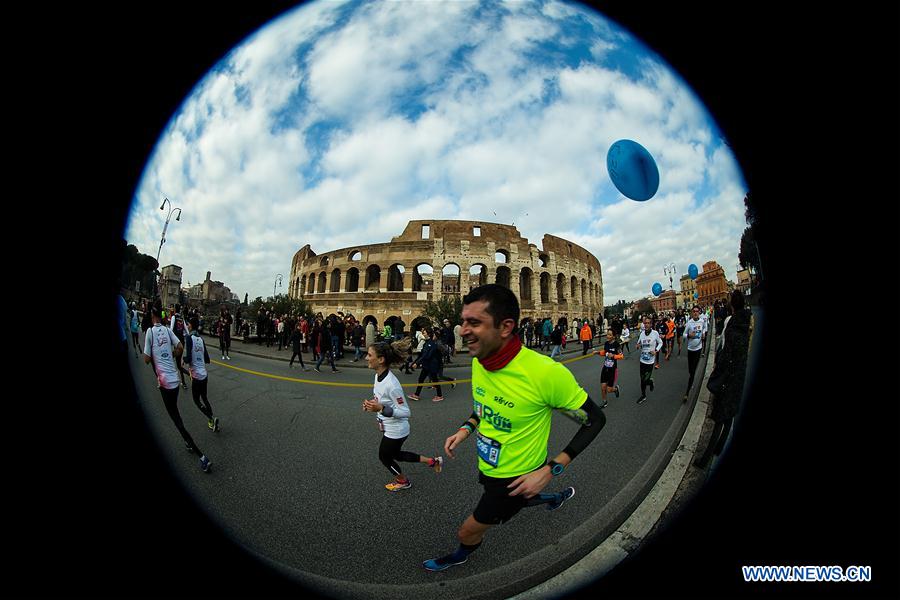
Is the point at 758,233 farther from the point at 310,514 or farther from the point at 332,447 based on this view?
the point at 332,447

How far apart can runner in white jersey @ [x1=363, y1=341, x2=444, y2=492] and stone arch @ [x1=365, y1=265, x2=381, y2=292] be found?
15399 millimetres

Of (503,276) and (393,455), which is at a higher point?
(503,276)

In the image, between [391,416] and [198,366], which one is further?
[391,416]

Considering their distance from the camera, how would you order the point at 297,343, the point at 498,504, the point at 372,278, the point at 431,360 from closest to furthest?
the point at 498,504 → the point at 297,343 → the point at 431,360 → the point at 372,278

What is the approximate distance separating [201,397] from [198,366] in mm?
210

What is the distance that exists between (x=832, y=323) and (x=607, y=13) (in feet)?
6.82

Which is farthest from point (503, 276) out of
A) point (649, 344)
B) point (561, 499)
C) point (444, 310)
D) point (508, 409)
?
point (508, 409)

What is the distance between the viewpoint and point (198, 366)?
1805 millimetres

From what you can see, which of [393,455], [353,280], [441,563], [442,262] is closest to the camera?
[441,563]

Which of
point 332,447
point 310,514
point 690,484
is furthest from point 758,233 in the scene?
point 332,447

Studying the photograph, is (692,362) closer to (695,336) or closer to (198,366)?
(695,336)

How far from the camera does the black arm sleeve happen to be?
4.15 feet

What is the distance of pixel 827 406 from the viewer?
1.37m

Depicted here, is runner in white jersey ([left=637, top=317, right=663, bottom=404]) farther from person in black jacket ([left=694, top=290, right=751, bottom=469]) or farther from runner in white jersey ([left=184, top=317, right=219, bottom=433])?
runner in white jersey ([left=184, top=317, right=219, bottom=433])
